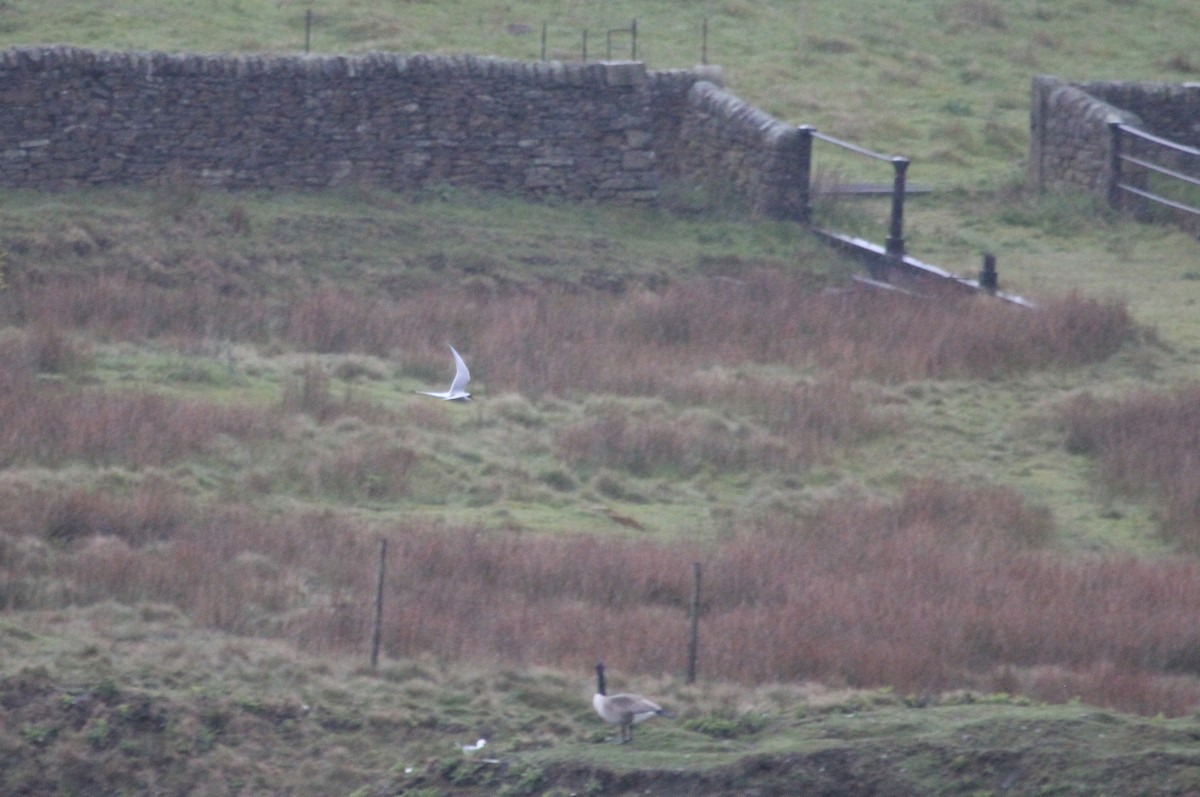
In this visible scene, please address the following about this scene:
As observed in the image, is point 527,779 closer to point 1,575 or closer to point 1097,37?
point 1,575

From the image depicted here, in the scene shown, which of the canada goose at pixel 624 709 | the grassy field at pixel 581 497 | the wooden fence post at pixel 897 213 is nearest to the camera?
the canada goose at pixel 624 709

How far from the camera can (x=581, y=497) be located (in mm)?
11852

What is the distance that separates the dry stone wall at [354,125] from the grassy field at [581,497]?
424mm

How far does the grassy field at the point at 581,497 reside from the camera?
760cm

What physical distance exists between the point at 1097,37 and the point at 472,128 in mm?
15906

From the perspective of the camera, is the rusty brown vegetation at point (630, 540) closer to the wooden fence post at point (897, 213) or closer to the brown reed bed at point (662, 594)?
the brown reed bed at point (662, 594)

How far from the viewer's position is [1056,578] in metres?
10.1

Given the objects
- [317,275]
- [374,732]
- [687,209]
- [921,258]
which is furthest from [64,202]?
[374,732]

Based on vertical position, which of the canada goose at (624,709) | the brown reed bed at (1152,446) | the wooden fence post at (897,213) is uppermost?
the wooden fence post at (897,213)

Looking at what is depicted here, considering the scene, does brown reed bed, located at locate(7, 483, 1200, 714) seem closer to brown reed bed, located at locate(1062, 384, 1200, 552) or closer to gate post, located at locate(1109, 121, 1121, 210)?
brown reed bed, located at locate(1062, 384, 1200, 552)

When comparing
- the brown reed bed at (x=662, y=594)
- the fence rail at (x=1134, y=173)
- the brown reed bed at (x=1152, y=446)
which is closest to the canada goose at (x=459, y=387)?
the brown reed bed at (x=662, y=594)

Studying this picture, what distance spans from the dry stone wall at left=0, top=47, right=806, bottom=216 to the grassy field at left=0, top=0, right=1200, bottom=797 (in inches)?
16.7

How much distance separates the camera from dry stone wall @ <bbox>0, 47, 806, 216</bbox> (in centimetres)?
1808

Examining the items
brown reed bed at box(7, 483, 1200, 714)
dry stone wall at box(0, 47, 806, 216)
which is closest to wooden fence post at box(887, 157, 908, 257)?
dry stone wall at box(0, 47, 806, 216)
